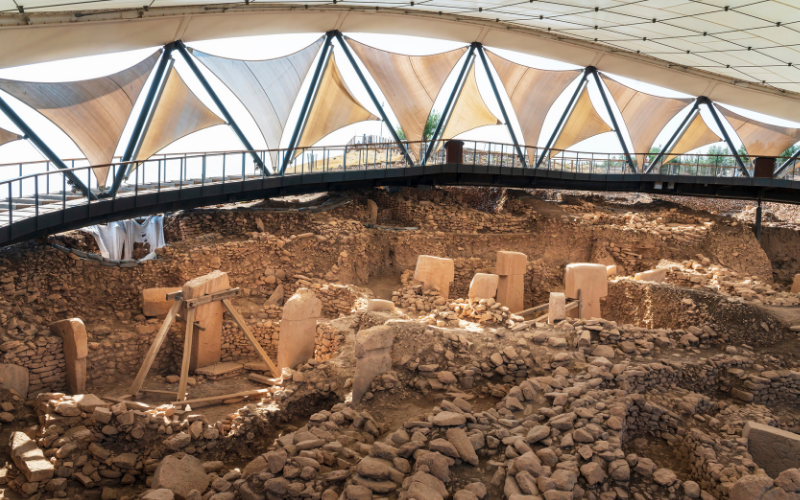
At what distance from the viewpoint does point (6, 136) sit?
11391 mm

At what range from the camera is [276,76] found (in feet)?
55.5

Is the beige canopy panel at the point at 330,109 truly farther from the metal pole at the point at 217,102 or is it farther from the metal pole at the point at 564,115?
the metal pole at the point at 564,115

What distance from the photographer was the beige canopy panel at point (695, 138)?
22953 millimetres

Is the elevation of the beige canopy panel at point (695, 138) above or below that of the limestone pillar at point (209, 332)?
above

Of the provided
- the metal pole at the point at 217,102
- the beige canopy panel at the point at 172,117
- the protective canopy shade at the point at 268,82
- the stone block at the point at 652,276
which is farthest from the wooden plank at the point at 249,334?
the stone block at the point at 652,276

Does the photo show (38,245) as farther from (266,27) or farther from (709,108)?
(709,108)

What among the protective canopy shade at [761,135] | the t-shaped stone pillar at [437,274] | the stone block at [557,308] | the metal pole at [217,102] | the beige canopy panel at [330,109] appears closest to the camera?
the stone block at [557,308]

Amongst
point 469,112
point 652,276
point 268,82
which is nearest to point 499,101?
point 469,112

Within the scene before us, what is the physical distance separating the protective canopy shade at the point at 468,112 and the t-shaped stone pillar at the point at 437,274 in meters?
10.2

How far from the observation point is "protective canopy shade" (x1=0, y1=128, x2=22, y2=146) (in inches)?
444

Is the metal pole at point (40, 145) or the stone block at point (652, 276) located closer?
the metal pole at point (40, 145)

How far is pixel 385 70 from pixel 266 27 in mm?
4850

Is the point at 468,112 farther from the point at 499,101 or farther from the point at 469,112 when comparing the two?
the point at 499,101

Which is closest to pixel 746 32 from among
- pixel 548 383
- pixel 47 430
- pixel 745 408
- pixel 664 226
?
pixel 664 226
